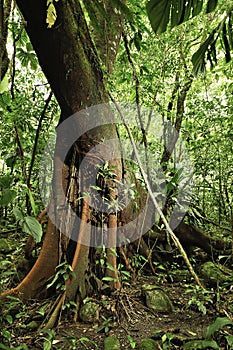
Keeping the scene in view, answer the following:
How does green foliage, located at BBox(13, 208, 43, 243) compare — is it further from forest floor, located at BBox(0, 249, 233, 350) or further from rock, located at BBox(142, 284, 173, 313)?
rock, located at BBox(142, 284, 173, 313)

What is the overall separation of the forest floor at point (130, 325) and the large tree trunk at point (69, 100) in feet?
0.77

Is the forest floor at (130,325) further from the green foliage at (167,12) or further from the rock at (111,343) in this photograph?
the green foliage at (167,12)

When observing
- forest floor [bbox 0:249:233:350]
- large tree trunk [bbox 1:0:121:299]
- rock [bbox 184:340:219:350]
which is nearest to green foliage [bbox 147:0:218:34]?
large tree trunk [bbox 1:0:121:299]

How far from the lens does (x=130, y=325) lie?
279 centimetres

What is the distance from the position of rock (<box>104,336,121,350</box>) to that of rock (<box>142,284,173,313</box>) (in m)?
0.68

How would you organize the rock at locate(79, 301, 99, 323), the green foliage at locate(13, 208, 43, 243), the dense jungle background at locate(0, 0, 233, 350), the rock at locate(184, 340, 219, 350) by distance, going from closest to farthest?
the green foliage at locate(13, 208, 43, 243)
the rock at locate(184, 340, 219, 350)
the dense jungle background at locate(0, 0, 233, 350)
the rock at locate(79, 301, 99, 323)

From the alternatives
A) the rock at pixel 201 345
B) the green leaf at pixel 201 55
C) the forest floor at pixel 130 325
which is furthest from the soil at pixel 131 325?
the green leaf at pixel 201 55

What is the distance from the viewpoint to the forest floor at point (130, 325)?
2432 millimetres

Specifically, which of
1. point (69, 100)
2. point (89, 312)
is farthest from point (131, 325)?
point (69, 100)

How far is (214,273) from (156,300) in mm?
1083

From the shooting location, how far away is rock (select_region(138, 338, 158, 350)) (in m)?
2.37

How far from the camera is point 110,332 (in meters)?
2.67

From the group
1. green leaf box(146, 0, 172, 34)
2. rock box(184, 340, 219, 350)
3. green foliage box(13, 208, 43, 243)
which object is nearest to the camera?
green foliage box(13, 208, 43, 243)

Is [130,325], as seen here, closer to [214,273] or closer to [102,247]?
[102,247]
